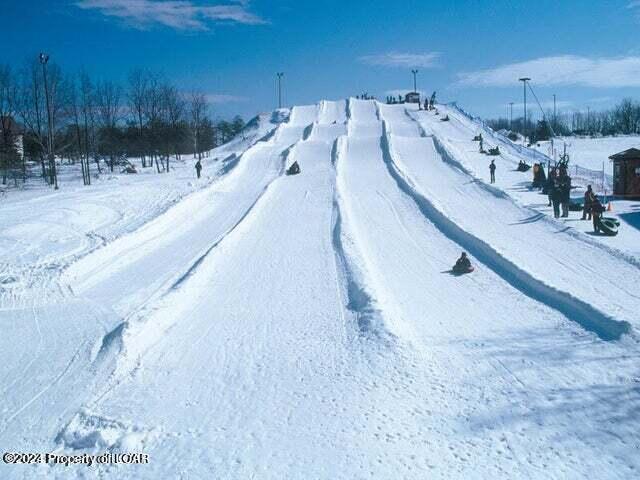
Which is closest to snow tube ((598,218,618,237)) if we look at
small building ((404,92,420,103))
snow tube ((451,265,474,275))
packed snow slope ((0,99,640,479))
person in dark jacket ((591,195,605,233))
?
person in dark jacket ((591,195,605,233))

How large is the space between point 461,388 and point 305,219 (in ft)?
48.0

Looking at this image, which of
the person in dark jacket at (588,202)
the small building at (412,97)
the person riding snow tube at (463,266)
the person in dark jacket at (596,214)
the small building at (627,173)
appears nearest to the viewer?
the person riding snow tube at (463,266)

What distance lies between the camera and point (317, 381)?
7.97 metres

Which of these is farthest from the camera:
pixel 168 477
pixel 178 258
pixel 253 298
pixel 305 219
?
pixel 305 219

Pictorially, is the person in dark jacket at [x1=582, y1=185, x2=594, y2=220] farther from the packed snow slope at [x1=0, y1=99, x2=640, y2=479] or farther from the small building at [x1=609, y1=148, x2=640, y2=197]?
the small building at [x1=609, y1=148, x2=640, y2=197]

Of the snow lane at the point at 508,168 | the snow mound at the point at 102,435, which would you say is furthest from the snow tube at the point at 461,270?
the snow mound at the point at 102,435

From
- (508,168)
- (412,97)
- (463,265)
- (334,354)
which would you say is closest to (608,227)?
(463,265)

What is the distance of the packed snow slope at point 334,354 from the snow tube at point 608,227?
0.71 m

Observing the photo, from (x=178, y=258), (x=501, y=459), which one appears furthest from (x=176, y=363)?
(x=178, y=258)

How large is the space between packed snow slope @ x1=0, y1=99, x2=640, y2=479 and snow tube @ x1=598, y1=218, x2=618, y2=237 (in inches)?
28.0

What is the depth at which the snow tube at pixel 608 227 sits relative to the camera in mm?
16578

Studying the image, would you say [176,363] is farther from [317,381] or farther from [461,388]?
[461,388]

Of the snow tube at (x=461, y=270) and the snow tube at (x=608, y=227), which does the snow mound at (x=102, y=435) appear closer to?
the snow tube at (x=461, y=270)

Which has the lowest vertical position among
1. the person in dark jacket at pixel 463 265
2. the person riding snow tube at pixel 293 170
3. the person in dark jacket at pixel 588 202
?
the person in dark jacket at pixel 463 265
